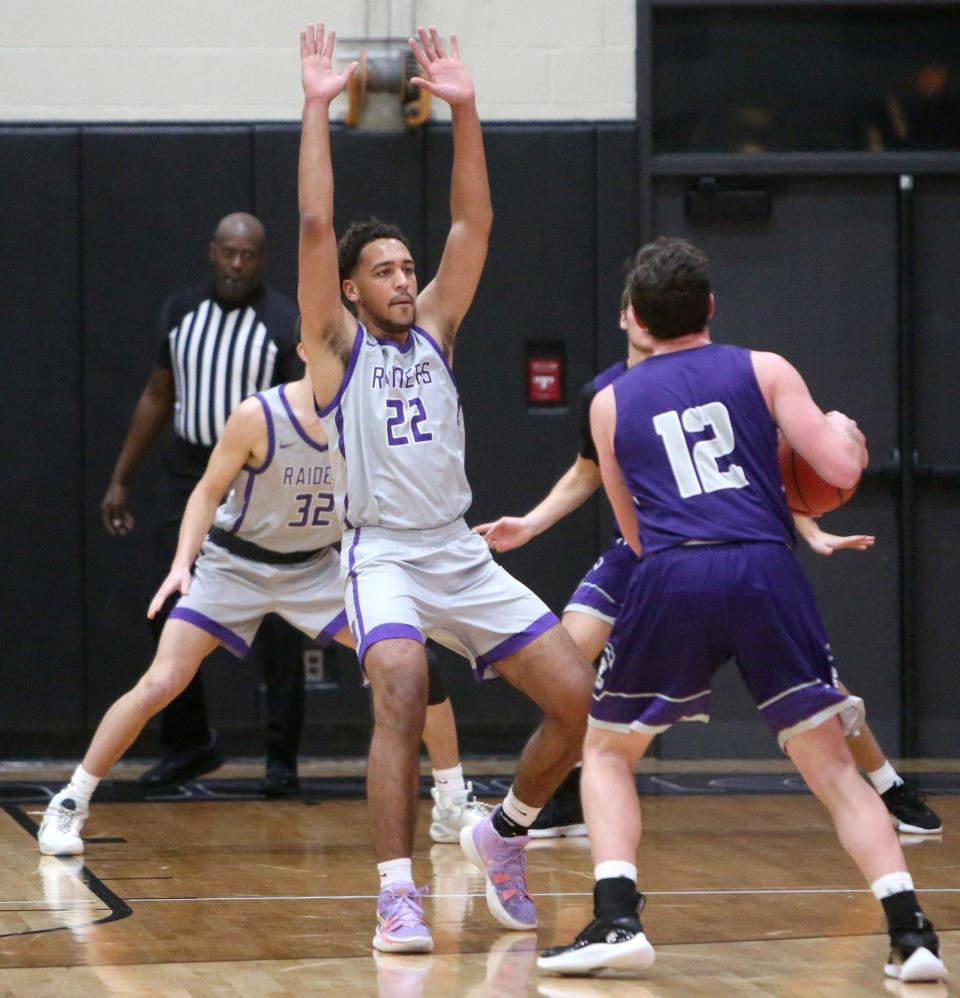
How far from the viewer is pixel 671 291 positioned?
167 inches

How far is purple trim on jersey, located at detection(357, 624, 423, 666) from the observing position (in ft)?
15.0

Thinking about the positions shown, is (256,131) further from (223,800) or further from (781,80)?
(223,800)

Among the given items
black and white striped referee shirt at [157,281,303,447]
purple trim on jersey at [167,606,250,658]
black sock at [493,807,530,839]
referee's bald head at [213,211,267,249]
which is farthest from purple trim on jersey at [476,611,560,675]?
referee's bald head at [213,211,267,249]

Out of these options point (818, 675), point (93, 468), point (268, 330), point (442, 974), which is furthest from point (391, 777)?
point (93, 468)

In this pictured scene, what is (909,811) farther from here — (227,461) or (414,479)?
(227,461)

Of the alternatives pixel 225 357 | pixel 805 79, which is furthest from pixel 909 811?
pixel 805 79

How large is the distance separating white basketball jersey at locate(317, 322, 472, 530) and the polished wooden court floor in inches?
40.1

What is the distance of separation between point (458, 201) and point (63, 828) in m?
2.28

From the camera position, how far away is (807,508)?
4.37 m

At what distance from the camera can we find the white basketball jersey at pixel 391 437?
4727mm

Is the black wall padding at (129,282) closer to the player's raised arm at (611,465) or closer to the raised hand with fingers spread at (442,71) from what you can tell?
the raised hand with fingers spread at (442,71)

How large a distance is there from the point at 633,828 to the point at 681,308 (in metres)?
1.14

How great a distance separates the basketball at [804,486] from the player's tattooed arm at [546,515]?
3.65 feet

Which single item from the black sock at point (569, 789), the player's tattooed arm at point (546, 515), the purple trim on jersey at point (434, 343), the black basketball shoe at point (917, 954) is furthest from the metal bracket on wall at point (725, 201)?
the black basketball shoe at point (917, 954)
